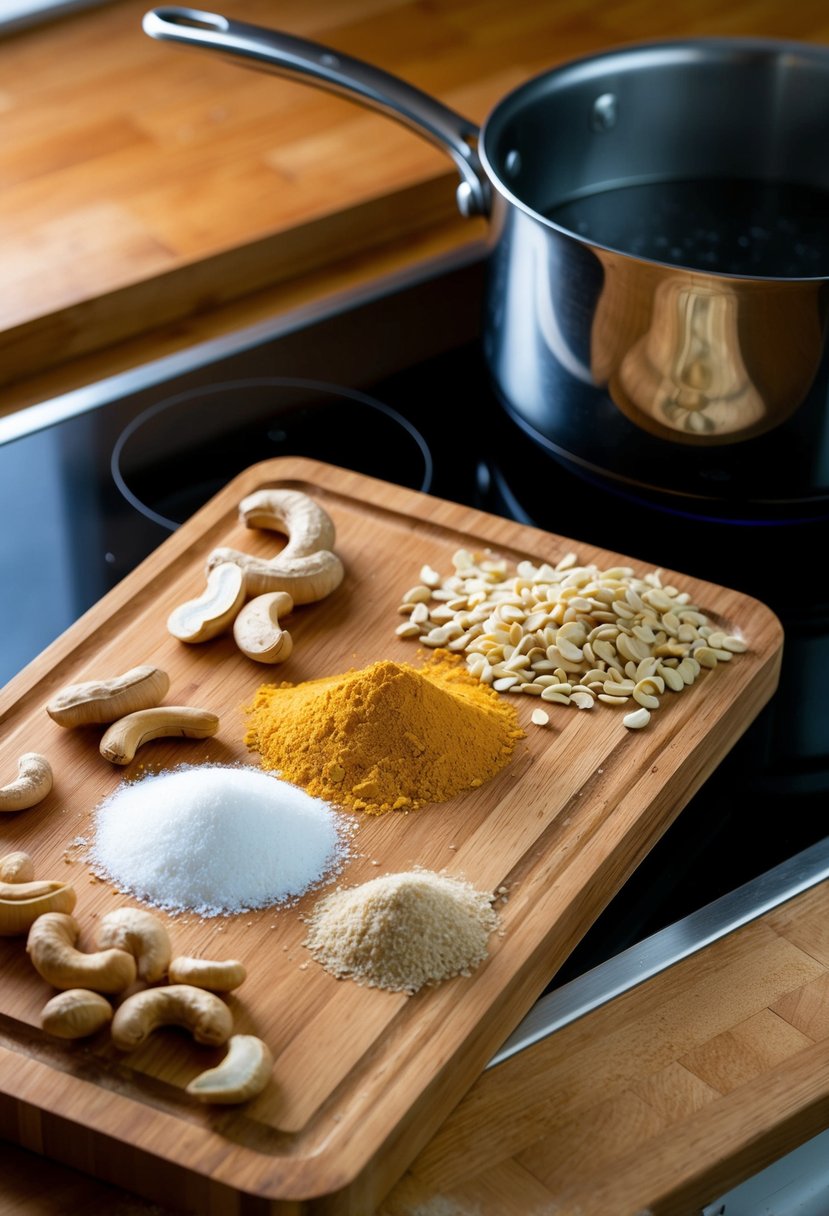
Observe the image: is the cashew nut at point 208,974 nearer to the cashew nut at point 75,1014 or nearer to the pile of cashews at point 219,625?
the cashew nut at point 75,1014

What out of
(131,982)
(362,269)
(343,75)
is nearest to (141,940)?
(131,982)

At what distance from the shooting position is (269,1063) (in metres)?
0.74

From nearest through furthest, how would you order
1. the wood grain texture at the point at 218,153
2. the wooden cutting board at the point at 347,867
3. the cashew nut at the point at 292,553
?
the wooden cutting board at the point at 347,867 → the cashew nut at the point at 292,553 → the wood grain texture at the point at 218,153

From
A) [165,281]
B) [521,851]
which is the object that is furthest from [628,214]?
[521,851]

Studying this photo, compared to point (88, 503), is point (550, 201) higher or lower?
higher

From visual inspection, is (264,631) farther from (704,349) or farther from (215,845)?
(704,349)

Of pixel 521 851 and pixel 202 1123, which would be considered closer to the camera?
pixel 202 1123

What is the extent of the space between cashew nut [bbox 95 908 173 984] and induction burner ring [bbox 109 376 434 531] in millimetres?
444

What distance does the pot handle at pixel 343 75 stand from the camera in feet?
3.85

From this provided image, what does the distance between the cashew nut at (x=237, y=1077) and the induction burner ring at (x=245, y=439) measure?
1.73 feet

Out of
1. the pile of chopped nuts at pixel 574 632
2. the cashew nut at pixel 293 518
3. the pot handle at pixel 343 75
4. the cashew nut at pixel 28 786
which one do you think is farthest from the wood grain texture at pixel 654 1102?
the pot handle at pixel 343 75

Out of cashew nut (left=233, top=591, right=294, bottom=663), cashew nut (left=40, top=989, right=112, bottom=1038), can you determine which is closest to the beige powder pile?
cashew nut (left=40, top=989, right=112, bottom=1038)

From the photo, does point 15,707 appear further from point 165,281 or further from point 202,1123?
point 165,281

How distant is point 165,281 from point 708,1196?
0.91 meters
